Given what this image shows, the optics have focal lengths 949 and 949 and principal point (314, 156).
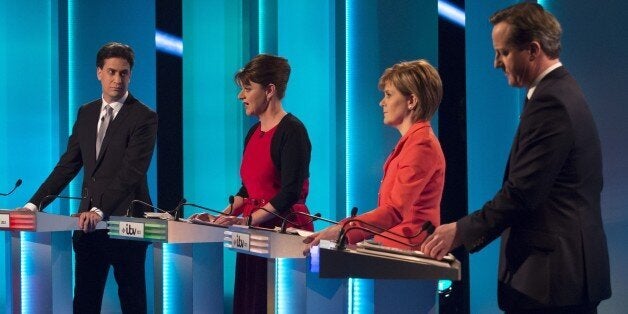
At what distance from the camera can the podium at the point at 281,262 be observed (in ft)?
9.30

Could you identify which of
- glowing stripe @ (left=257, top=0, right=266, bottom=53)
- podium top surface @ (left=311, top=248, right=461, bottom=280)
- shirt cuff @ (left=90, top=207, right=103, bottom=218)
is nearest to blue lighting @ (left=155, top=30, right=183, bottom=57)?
glowing stripe @ (left=257, top=0, right=266, bottom=53)

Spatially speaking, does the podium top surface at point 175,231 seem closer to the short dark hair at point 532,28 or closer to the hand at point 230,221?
the hand at point 230,221

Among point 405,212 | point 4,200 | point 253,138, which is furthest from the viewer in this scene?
point 4,200

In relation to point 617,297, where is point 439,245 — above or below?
above

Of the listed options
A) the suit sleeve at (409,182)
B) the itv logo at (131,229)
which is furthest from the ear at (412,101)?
the itv logo at (131,229)

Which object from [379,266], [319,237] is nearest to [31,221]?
[319,237]

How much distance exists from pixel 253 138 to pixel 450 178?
166 centimetres

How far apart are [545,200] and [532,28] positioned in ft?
1.37

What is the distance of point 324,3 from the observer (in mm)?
5281

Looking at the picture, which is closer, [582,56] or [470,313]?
[582,56]

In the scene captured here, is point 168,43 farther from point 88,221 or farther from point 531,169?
point 531,169

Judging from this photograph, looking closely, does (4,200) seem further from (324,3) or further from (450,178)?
(450,178)

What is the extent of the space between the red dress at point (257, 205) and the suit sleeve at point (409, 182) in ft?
2.48

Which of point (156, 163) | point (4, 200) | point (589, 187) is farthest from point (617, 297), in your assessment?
point (4, 200)
